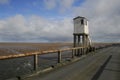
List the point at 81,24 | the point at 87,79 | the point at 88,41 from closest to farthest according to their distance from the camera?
the point at 87,79, the point at 81,24, the point at 88,41

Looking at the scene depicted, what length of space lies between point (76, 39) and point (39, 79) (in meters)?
27.6

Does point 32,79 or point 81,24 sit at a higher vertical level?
point 81,24

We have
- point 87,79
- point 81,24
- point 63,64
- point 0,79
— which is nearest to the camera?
point 87,79

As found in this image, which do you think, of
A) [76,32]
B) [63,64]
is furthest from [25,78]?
[76,32]

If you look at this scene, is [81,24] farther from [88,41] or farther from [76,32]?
[88,41]

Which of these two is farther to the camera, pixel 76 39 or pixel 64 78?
pixel 76 39

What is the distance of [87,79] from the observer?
10.3 meters

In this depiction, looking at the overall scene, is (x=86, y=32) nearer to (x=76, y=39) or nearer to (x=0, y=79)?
(x=76, y=39)

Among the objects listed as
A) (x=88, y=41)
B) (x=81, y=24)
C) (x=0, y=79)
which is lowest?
(x=0, y=79)

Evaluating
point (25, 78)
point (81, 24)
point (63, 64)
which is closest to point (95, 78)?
point (25, 78)

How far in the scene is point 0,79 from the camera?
14883mm

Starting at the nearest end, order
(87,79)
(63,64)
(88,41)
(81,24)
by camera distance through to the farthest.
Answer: (87,79), (63,64), (81,24), (88,41)

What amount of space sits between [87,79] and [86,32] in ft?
88.4

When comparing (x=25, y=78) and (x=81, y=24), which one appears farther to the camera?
(x=81, y=24)
